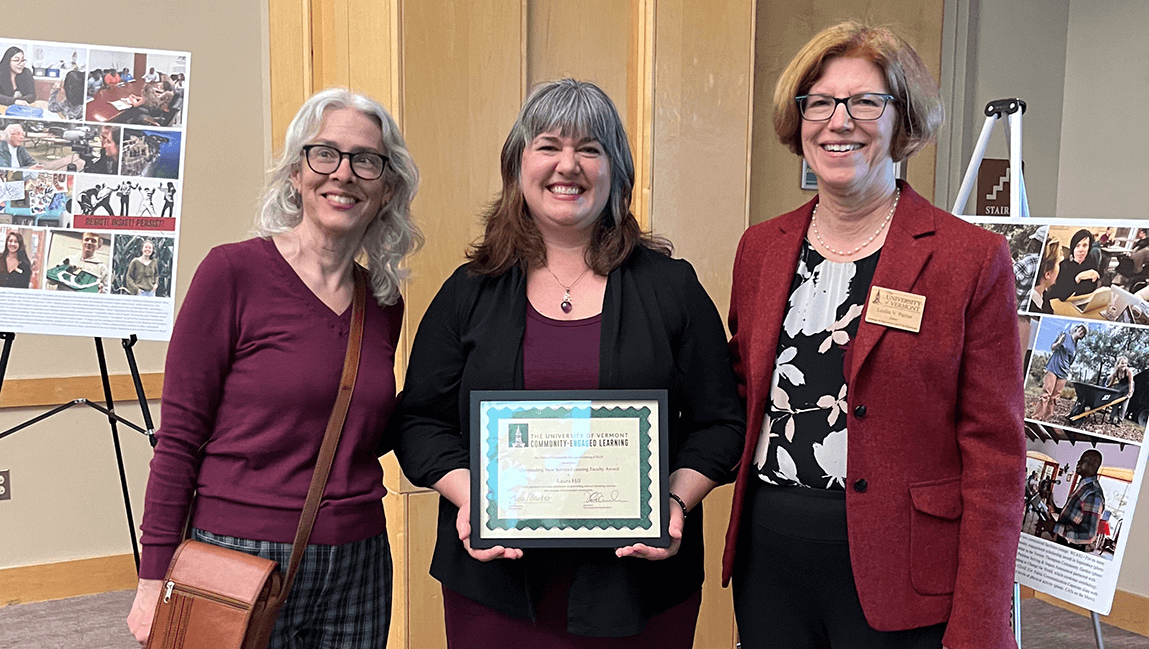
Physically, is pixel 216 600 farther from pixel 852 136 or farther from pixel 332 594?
pixel 852 136

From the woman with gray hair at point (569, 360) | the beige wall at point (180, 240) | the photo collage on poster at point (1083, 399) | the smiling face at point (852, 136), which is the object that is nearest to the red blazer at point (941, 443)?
the smiling face at point (852, 136)

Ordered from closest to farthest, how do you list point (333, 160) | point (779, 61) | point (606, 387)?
point (606, 387)
point (333, 160)
point (779, 61)

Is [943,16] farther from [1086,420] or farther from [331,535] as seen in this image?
[331,535]

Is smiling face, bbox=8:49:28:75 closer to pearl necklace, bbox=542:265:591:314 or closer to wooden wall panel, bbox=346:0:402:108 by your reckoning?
wooden wall panel, bbox=346:0:402:108

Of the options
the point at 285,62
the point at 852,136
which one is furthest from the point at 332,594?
the point at 285,62

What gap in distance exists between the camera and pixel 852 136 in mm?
1670

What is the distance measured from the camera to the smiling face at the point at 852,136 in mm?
1663

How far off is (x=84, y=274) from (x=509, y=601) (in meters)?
2.07

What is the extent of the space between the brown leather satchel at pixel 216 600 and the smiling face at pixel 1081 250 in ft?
6.81

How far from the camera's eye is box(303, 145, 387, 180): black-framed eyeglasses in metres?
1.88

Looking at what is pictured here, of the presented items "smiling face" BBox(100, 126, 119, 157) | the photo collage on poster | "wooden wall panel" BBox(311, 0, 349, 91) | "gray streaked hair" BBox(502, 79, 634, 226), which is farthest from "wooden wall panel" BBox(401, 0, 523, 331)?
the photo collage on poster

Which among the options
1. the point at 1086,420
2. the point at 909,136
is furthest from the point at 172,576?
the point at 1086,420

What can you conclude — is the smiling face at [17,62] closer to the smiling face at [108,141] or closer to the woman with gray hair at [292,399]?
the smiling face at [108,141]

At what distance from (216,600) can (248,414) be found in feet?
1.16
